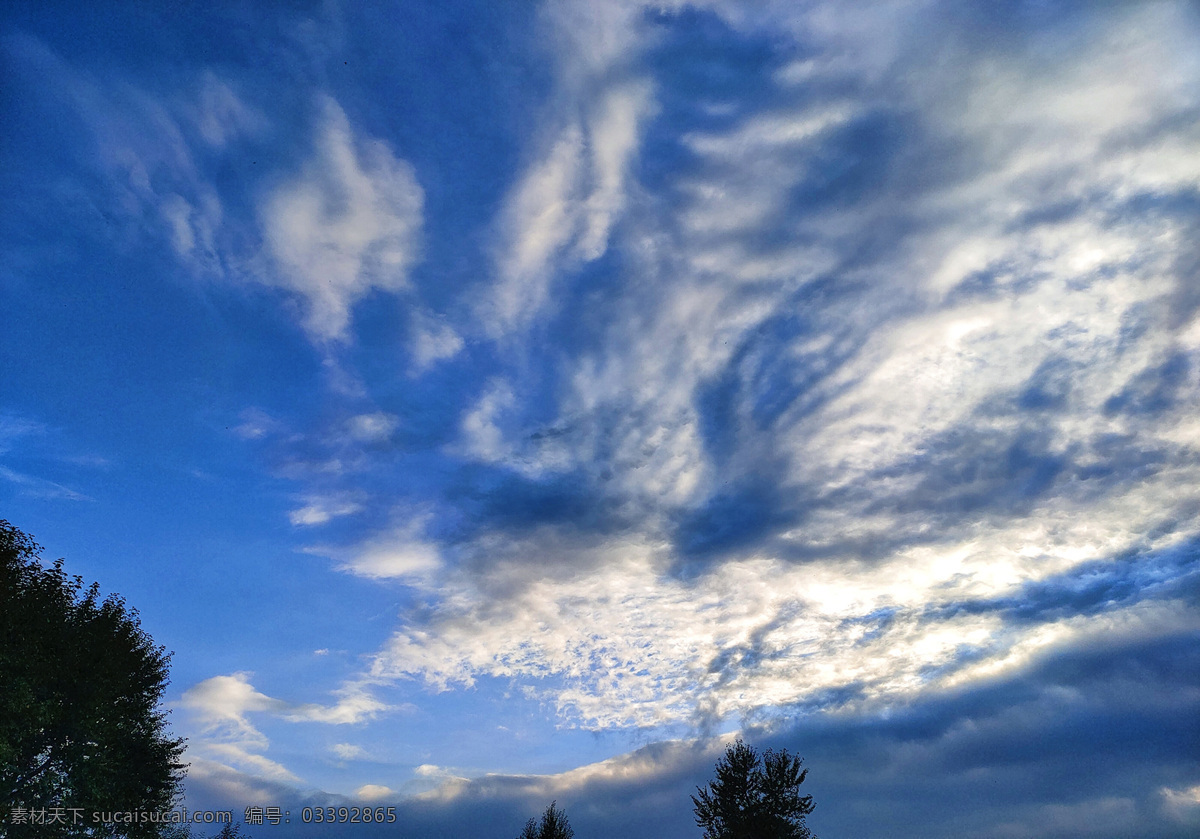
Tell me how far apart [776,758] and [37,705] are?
5083cm

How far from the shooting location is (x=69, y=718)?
34.7 m

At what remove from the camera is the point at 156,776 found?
4119 centimetres

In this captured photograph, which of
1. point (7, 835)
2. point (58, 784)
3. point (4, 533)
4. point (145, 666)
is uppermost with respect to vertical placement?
point (4, 533)

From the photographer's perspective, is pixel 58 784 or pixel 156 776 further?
pixel 156 776

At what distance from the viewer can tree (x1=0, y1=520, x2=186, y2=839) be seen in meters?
30.6

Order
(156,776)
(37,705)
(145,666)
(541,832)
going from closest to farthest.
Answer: (37,705)
(156,776)
(145,666)
(541,832)

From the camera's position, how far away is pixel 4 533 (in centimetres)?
3491

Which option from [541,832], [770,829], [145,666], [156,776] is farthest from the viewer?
[541,832]

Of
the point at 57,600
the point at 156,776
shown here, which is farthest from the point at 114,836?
the point at 57,600

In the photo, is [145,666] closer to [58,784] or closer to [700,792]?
[58,784]

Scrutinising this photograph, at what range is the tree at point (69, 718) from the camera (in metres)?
30.6

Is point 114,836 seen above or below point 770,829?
below

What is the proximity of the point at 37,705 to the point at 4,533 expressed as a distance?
420 inches

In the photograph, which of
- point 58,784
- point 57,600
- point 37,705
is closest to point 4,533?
point 57,600
